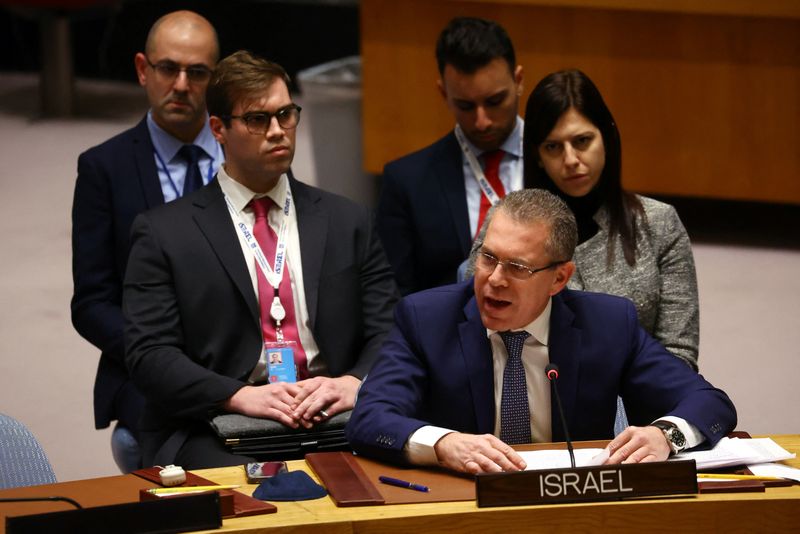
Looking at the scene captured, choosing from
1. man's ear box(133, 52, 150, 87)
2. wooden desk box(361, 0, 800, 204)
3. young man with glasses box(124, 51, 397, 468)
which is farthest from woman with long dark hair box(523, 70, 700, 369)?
wooden desk box(361, 0, 800, 204)

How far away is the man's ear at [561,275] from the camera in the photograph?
3.01 m

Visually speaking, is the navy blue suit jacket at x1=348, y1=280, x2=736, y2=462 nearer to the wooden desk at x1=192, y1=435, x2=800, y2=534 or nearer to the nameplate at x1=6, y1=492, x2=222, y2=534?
the wooden desk at x1=192, y1=435, x2=800, y2=534

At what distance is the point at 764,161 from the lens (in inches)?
266

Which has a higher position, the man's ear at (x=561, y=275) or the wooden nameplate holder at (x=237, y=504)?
the man's ear at (x=561, y=275)

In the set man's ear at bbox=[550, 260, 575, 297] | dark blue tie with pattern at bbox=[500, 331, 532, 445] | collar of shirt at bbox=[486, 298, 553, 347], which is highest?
man's ear at bbox=[550, 260, 575, 297]

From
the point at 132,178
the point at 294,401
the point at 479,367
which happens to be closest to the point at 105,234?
the point at 132,178

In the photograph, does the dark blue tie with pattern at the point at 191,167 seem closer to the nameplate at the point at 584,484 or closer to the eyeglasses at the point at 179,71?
the eyeglasses at the point at 179,71

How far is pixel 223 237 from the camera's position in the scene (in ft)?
11.9

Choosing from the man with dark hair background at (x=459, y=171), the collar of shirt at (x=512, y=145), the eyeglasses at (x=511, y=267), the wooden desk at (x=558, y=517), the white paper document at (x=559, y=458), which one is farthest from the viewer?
the collar of shirt at (x=512, y=145)

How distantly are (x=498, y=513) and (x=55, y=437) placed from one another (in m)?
2.97

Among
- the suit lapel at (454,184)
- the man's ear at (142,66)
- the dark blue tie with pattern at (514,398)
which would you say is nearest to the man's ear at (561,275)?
the dark blue tie with pattern at (514,398)

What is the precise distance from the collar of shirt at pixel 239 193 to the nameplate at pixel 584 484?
144 cm

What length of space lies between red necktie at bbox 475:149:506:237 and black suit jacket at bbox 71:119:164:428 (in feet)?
3.34

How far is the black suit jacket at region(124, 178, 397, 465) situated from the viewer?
138 inches
